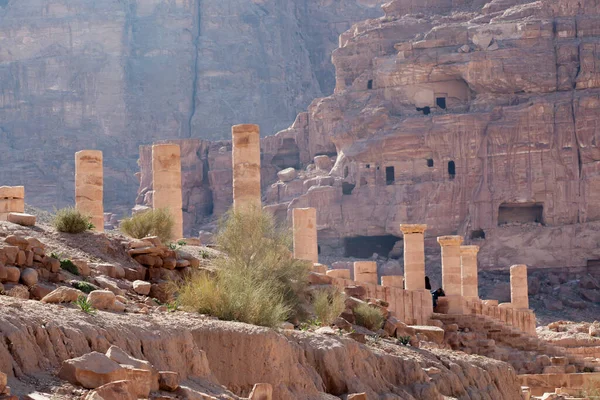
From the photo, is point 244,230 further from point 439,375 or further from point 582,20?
point 582,20

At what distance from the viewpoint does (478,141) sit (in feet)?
222

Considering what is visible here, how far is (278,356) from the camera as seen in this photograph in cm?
1756

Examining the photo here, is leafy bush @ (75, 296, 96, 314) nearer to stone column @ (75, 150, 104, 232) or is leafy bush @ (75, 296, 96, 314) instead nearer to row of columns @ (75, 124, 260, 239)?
stone column @ (75, 150, 104, 232)

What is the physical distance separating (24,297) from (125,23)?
10466 cm

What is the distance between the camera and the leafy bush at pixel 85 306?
15611 millimetres

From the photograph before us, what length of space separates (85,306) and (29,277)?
3090mm

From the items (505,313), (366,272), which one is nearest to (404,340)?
(366,272)

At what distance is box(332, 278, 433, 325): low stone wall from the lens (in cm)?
3228

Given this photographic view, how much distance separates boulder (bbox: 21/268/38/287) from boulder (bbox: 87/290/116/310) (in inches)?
64.2

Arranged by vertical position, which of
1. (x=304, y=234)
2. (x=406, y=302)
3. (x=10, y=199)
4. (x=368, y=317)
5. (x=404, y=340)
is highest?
(x=10, y=199)

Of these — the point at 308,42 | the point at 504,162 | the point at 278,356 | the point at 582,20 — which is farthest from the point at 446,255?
the point at 308,42

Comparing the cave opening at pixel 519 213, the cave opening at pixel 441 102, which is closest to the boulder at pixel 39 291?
the cave opening at pixel 519 213

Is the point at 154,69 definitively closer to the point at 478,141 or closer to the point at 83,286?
the point at 478,141

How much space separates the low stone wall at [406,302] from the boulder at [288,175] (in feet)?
139
